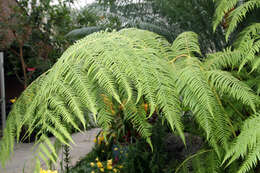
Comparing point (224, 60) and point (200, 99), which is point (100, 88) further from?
point (224, 60)

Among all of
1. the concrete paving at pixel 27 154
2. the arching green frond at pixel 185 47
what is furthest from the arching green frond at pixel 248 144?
the concrete paving at pixel 27 154

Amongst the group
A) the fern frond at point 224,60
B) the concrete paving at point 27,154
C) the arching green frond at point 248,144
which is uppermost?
the fern frond at point 224,60

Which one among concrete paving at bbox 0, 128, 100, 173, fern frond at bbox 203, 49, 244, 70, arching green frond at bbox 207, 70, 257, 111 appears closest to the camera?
arching green frond at bbox 207, 70, 257, 111

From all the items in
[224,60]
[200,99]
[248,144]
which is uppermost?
[224,60]

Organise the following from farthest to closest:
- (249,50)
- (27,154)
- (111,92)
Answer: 1. (27,154)
2. (249,50)
3. (111,92)

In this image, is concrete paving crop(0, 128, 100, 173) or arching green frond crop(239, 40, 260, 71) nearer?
arching green frond crop(239, 40, 260, 71)

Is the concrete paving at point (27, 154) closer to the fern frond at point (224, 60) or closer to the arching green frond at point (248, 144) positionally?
the fern frond at point (224, 60)

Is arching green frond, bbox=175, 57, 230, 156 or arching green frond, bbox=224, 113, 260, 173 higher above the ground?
arching green frond, bbox=175, 57, 230, 156

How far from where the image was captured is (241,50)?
2.97ft

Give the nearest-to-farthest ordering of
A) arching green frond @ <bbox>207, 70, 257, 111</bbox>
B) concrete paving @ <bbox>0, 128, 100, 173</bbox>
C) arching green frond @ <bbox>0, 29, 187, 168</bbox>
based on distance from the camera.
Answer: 1. arching green frond @ <bbox>0, 29, 187, 168</bbox>
2. arching green frond @ <bbox>207, 70, 257, 111</bbox>
3. concrete paving @ <bbox>0, 128, 100, 173</bbox>

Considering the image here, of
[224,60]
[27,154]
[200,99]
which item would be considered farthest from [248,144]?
[27,154]

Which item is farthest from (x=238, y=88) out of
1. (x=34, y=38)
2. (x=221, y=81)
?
(x=34, y=38)

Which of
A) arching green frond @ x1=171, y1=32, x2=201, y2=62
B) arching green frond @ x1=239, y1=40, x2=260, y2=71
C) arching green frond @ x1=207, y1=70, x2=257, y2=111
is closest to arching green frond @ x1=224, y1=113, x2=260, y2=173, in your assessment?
arching green frond @ x1=207, y1=70, x2=257, y2=111

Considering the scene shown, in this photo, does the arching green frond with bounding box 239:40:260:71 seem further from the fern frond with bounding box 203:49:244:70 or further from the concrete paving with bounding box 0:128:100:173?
the concrete paving with bounding box 0:128:100:173
